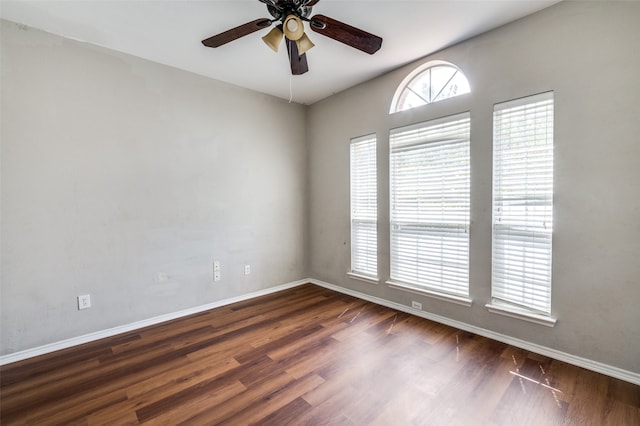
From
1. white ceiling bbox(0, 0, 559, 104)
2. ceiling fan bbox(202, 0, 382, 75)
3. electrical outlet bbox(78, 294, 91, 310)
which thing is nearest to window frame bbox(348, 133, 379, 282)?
white ceiling bbox(0, 0, 559, 104)

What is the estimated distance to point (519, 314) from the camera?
7.45ft

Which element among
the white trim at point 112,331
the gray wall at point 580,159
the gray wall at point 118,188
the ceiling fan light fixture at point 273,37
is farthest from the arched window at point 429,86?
the white trim at point 112,331

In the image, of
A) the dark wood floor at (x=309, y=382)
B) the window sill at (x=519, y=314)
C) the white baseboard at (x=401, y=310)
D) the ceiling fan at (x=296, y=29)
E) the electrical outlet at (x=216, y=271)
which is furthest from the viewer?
the electrical outlet at (x=216, y=271)

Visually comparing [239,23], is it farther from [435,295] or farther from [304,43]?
[435,295]

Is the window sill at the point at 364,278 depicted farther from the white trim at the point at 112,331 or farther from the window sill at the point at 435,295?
the white trim at the point at 112,331

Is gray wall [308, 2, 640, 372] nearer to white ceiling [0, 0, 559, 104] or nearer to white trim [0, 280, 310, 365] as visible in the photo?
white ceiling [0, 0, 559, 104]

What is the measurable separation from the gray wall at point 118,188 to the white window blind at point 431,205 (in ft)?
5.89

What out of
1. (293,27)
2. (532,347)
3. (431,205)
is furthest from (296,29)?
(532,347)

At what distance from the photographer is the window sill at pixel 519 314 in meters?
2.14

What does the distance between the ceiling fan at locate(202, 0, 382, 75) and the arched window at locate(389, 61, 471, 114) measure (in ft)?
3.59

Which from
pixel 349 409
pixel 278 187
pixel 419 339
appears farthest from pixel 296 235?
pixel 349 409

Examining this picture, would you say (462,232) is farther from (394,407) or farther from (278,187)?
(278,187)

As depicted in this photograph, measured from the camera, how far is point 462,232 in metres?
2.65

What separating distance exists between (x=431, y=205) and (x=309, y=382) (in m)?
2.04
